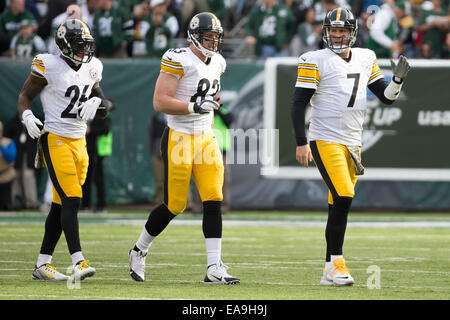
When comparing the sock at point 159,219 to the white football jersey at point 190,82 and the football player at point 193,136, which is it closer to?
the football player at point 193,136

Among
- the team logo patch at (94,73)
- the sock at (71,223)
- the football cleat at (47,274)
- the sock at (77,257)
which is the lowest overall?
the football cleat at (47,274)

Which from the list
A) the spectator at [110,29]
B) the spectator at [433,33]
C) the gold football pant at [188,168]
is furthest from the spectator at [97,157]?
the gold football pant at [188,168]

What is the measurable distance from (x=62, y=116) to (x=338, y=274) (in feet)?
7.39

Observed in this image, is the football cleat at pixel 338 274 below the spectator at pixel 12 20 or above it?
below

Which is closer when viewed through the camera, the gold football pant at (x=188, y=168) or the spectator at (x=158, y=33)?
the gold football pant at (x=188, y=168)

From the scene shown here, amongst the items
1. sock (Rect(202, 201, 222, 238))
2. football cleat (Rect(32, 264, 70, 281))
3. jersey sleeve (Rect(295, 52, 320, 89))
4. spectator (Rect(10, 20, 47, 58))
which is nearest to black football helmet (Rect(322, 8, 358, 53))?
jersey sleeve (Rect(295, 52, 320, 89))

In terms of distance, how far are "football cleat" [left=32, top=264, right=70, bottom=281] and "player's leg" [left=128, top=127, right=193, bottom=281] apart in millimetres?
499

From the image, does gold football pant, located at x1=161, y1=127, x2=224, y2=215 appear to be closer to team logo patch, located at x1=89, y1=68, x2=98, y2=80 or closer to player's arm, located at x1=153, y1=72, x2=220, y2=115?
player's arm, located at x1=153, y1=72, x2=220, y2=115

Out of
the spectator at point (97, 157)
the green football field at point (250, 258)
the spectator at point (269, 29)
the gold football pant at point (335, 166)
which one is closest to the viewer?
the green football field at point (250, 258)

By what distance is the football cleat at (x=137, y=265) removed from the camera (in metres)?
6.88

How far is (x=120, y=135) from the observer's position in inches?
588

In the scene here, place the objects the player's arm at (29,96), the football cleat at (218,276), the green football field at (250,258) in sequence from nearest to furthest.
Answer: the green football field at (250,258) < the football cleat at (218,276) < the player's arm at (29,96)

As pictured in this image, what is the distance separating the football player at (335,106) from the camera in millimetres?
6781

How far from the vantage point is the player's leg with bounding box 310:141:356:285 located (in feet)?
21.9
